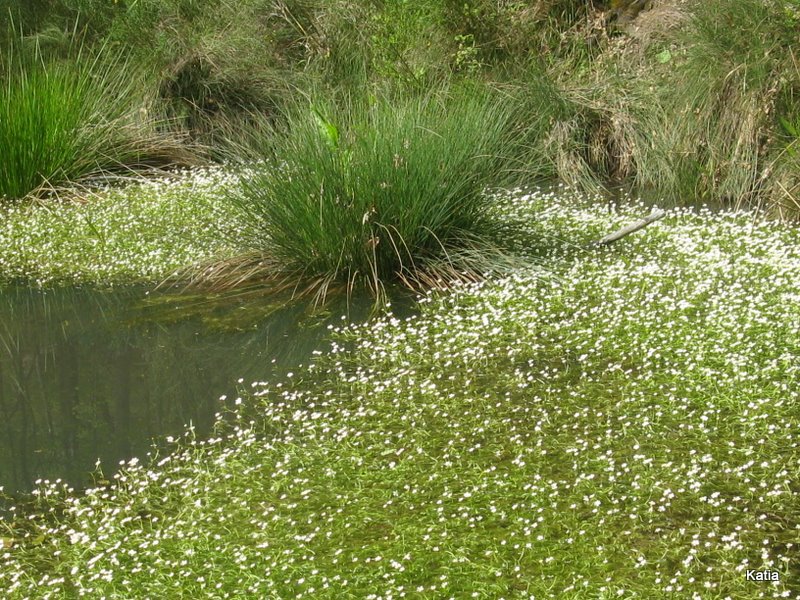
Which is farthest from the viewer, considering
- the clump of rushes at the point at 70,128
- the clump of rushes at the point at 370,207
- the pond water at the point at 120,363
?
the clump of rushes at the point at 70,128

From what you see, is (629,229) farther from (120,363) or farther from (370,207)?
(120,363)

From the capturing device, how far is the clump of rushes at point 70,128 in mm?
8914

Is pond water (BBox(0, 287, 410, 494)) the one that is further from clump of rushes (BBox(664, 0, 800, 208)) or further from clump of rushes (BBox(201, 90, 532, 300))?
clump of rushes (BBox(664, 0, 800, 208))

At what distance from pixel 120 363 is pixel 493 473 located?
259cm

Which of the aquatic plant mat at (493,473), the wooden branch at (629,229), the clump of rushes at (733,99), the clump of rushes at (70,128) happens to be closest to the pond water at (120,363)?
the aquatic plant mat at (493,473)

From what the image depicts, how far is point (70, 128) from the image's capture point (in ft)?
30.3

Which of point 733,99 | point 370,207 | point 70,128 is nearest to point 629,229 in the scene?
point 370,207

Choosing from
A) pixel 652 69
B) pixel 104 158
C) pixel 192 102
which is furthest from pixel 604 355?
pixel 192 102

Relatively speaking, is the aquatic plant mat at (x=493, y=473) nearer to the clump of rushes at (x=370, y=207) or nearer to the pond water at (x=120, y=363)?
the pond water at (x=120, y=363)

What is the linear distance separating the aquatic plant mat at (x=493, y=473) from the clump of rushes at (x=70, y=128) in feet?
15.0

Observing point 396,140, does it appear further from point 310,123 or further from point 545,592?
point 545,592

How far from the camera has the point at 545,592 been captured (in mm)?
3123

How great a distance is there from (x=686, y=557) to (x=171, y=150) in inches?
320

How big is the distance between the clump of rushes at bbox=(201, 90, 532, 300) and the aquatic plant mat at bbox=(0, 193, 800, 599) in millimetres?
645
